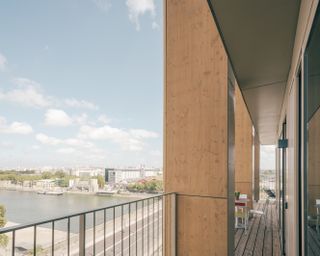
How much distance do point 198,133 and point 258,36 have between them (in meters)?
1.31

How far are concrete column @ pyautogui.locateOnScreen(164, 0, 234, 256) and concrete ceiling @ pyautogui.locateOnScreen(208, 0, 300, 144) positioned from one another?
399 millimetres

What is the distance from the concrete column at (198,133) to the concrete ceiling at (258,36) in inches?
15.7

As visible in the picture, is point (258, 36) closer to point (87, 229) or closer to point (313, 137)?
point (313, 137)

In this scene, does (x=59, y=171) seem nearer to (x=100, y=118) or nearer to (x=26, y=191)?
(x=26, y=191)

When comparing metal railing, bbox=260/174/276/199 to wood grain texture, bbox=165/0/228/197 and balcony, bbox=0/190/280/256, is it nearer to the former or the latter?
balcony, bbox=0/190/280/256

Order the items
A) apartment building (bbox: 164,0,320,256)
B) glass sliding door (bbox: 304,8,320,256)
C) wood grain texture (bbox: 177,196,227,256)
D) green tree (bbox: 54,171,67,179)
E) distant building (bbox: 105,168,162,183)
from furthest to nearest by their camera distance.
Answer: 1. green tree (bbox: 54,171,67,179)
2. distant building (bbox: 105,168,162,183)
3. wood grain texture (bbox: 177,196,227,256)
4. apartment building (bbox: 164,0,320,256)
5. glass sliding door (bbox: 304,8,320,256)

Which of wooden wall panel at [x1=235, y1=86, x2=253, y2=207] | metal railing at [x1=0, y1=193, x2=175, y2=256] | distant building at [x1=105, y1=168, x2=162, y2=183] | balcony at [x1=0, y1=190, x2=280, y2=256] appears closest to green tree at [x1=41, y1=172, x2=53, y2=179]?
distant building at [x1=105, y1=168, x2=162, y2=183]

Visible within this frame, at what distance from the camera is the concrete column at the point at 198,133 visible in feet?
8.56

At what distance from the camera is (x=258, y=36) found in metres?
1.63

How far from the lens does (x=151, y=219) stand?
2.81 meters

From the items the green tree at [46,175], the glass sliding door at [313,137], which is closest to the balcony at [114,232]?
the glass sliding door at [313,137]

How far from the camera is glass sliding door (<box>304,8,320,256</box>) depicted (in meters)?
0.99

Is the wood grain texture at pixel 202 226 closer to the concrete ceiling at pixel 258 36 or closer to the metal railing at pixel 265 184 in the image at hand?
the concrete ceiling at pixel 258 36

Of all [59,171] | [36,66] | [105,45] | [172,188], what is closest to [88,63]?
[105,45]
